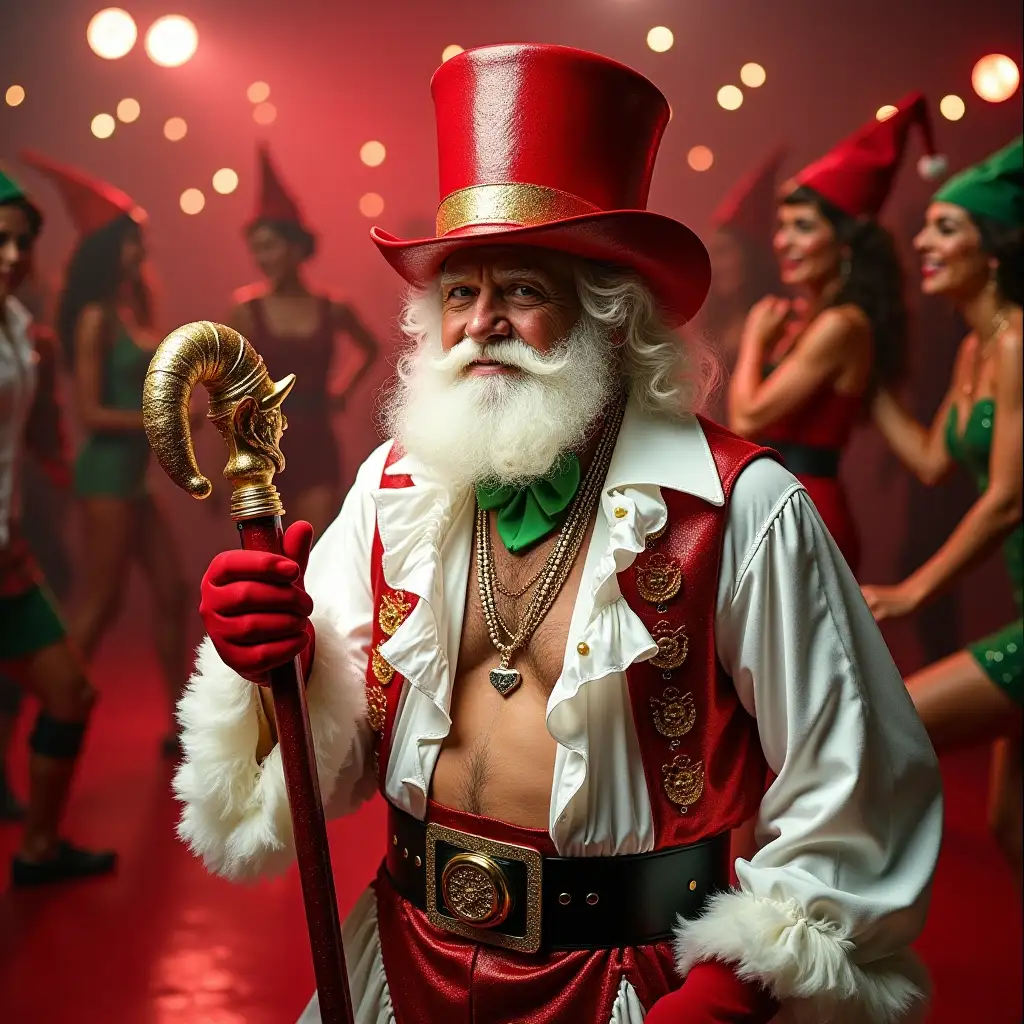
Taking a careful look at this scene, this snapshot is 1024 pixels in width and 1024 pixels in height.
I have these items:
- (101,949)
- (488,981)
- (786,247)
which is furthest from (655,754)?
(786,247)

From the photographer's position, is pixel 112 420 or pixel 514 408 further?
pixel 112 420

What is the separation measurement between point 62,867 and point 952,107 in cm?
419

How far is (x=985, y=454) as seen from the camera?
3.48 meters

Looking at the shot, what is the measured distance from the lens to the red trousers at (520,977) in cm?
165

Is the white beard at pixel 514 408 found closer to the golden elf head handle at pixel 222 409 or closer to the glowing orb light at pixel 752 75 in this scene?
the golden elf head handle at pixel 222 409

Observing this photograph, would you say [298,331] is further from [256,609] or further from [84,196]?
[256,609]

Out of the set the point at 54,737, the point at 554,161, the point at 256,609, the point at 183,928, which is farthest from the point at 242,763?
the point at 54,737

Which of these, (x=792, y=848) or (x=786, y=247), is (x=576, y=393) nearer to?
(x=792, y=848)

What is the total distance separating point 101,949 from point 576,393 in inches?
99.2

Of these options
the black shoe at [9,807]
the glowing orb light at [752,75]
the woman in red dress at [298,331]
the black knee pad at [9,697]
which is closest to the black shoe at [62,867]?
the black shoe at [9,807]

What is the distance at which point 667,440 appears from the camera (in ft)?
5.81

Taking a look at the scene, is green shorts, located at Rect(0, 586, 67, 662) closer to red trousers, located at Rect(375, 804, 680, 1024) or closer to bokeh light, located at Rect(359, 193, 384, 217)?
bokeh light, located at Rect(359, 193, 384, 217)

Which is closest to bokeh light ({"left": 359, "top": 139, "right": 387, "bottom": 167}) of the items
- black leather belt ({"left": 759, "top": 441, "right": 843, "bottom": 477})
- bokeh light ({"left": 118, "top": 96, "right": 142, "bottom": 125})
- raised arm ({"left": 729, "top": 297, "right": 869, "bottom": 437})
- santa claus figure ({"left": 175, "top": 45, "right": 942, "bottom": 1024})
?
bokeh light ({"left": 118, "top": 96, "right": 142, "bottom": 125})

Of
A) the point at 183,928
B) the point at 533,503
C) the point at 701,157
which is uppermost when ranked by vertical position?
the point at 701,157
